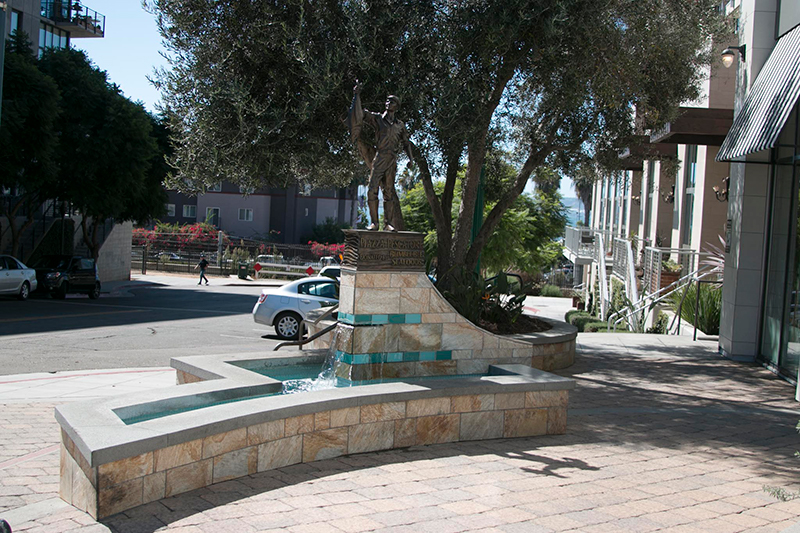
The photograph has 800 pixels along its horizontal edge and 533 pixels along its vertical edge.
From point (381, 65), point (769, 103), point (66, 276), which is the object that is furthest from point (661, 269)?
point (66, 276)

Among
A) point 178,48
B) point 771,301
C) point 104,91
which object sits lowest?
point 771,301

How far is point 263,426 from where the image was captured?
5770 millimetres

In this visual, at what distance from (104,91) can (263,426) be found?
23294 millimetres

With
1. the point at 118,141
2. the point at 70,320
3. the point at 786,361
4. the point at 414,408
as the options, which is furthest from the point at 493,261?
the point at 414,408

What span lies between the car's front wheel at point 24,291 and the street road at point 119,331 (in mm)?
398

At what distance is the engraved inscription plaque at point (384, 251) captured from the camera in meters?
8.07

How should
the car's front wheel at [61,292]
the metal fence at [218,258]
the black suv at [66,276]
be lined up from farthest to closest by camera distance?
the metal fence at [218,258], the car's front wheel at [61,292], the black suv at [66,276]

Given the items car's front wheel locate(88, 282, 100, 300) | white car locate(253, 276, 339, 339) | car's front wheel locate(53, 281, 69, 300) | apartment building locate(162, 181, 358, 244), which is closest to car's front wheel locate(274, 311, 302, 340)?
white car locate(253, 276, 339, 339)

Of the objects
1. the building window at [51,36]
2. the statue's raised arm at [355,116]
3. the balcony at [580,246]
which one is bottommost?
the balcony at [580,246]

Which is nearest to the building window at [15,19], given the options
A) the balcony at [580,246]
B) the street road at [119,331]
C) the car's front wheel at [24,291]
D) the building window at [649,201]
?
the street road at [119,331]

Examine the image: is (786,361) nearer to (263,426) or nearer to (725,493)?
(725,493)

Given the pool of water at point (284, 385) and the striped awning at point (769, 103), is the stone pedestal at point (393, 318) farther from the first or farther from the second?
the striped awning at point (769, 103)

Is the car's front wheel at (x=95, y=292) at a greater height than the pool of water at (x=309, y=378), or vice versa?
the pool of water at (x=309, y=378)

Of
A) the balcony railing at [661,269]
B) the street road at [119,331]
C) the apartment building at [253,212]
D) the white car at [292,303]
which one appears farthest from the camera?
the apartment building at [253,212]
